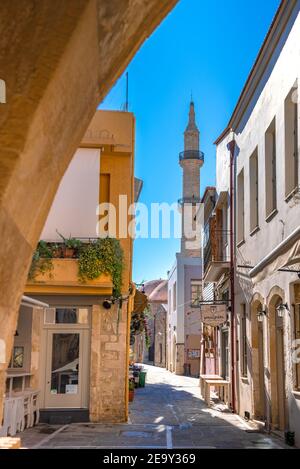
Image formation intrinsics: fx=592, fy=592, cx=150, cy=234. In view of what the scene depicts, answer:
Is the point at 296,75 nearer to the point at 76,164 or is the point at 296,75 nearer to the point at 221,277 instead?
the point at 76,164

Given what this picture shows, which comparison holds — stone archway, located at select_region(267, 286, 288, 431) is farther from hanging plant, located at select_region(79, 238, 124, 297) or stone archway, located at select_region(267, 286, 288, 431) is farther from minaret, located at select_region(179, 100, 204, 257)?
minaret, located at select_region(179, 100, 204, 257)

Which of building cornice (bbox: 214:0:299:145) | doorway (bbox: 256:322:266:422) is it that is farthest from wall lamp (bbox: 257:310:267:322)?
building cornice (bbox: 214:0:299:145)

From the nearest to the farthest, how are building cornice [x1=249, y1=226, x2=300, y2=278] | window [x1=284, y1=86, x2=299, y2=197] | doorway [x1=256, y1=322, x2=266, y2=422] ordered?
1. building cornice [x1=249, y1=226, x2=300, y2=278]
2. window [x1=284, y1=86, x2=299, y2=197]
3. doorway [x1=256, y1=322, x2=266, y2=422]

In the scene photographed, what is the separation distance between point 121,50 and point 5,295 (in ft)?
3.73

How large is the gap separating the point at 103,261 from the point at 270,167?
13.9 feet

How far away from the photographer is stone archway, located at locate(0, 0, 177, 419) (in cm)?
187

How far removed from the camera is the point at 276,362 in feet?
39.4

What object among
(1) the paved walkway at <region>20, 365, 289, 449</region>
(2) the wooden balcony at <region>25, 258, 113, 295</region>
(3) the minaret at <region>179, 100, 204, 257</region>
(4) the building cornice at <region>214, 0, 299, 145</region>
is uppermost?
(3) the minaret at <region>179, 100, 204, 257</region>

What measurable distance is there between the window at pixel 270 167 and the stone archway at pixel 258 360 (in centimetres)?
212

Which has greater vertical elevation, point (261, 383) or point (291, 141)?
point (291, 141)

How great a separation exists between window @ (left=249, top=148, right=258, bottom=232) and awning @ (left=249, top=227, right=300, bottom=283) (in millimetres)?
1221

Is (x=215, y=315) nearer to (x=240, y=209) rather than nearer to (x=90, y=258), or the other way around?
(x=240, y=209)

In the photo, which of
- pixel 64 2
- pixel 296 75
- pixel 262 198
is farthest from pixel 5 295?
pixel 262 198

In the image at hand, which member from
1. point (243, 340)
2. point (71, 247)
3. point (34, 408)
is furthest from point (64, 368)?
point (243, 340)
